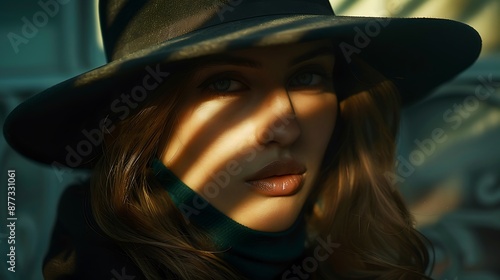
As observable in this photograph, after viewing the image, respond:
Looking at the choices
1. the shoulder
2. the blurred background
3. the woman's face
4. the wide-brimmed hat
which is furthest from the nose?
the blurred background

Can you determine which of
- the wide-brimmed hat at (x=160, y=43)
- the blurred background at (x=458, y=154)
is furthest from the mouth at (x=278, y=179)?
the blurred background at (x=458, y=154)

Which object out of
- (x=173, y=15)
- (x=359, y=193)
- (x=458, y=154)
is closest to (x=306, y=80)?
(x=173, y=15)

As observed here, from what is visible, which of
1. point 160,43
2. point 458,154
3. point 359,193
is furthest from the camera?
point 458,154

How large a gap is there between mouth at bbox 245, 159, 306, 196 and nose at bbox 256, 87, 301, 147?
45mm

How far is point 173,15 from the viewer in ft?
3.55

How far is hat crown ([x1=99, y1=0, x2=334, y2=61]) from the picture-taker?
A: 1.07m

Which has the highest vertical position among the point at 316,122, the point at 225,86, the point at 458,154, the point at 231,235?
the point at 225,86

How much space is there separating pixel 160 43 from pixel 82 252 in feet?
1.39

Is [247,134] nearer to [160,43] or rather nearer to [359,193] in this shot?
[160,43]

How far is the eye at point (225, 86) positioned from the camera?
43.1 inches

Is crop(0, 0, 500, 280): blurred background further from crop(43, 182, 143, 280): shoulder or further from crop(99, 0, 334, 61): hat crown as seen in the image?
crop(43, 182, 143, 280): shoulder

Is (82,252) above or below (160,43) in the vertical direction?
below

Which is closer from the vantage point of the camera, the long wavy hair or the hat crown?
the hat crown

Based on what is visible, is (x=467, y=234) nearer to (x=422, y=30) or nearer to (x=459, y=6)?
(x=459, y=6)
